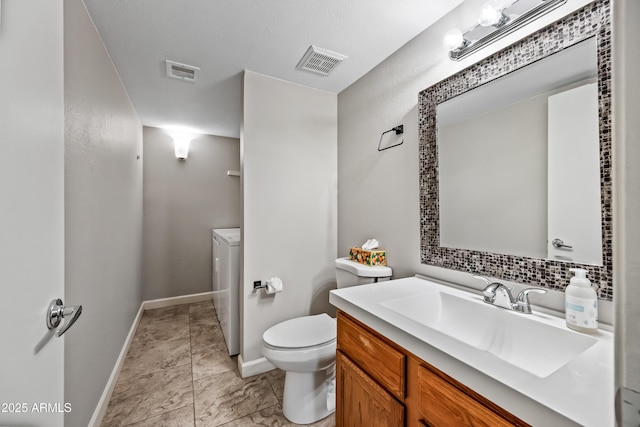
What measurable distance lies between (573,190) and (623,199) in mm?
928

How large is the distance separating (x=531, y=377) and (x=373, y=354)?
0.51m

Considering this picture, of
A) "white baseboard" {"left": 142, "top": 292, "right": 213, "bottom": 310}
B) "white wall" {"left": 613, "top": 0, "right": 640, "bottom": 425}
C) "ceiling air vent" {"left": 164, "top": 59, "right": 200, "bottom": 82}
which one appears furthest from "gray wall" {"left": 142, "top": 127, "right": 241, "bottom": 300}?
"white wall" {"left": 613, "top": 0, "right": 640, "bottom": 425}

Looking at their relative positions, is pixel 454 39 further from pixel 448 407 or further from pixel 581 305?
pixel 448 407

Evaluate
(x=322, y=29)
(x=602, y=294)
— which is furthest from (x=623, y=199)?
(x=322, y=29)

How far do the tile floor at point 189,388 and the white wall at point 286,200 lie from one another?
0.24m

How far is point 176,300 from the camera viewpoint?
10.8ft

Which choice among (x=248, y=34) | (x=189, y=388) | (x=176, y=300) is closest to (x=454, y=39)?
(x=248, y=34)

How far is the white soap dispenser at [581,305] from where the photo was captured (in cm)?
79

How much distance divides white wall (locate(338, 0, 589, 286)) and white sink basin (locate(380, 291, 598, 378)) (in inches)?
7.8

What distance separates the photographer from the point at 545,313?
0.95 m

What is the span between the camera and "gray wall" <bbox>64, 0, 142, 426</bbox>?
1.15m

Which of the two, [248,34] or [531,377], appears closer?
[531,377]

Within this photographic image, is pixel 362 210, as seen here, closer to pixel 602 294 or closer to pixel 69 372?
pixel 602 294

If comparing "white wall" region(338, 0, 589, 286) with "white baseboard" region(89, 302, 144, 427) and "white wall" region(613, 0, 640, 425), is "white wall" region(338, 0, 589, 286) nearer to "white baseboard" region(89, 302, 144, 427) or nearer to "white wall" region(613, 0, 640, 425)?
"white wall" region(613, 0, 640, 425)
